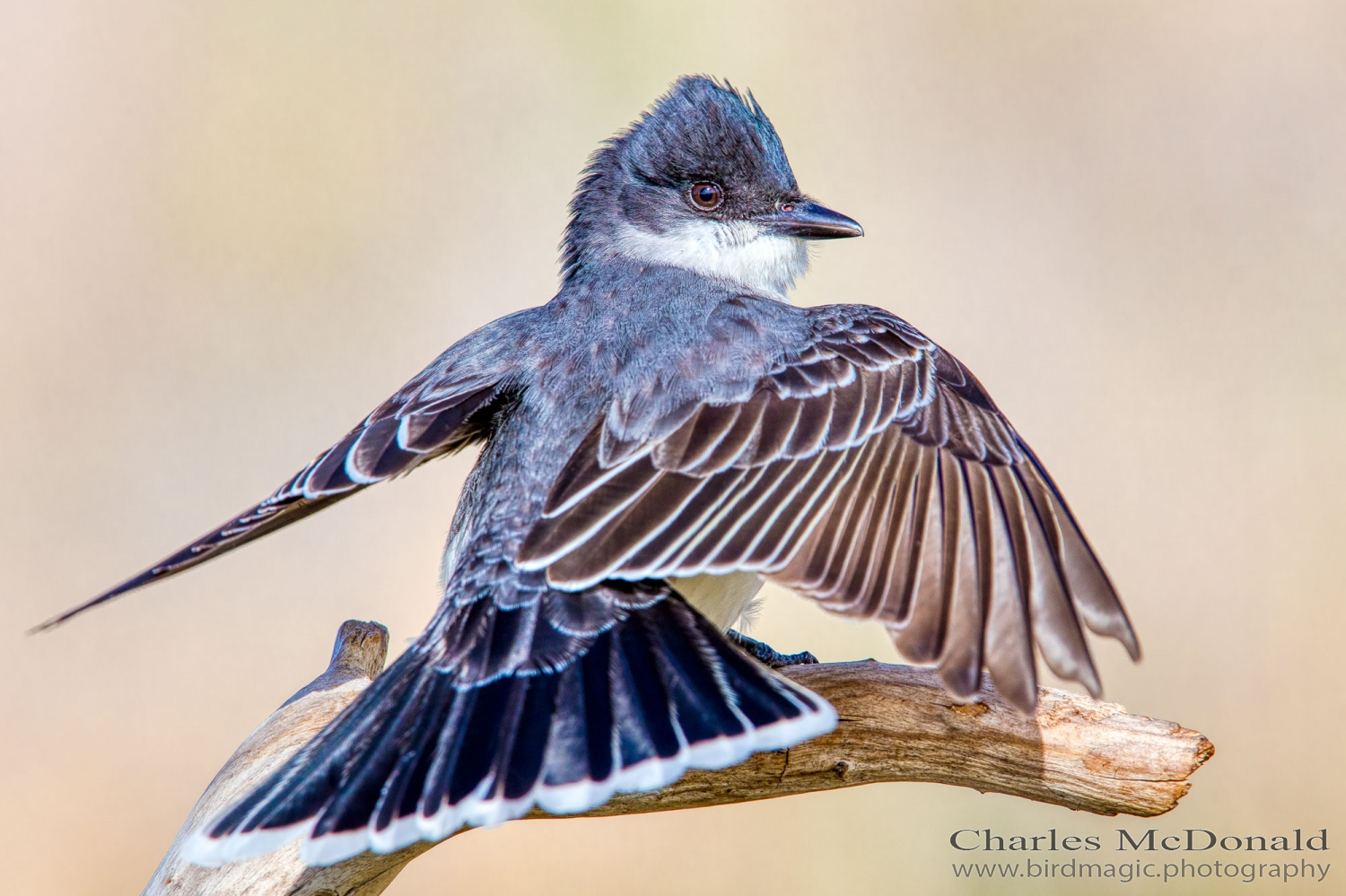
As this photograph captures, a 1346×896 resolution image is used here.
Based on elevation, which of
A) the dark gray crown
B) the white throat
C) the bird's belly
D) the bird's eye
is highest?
the dark gray crown

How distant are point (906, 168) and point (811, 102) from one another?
72cm

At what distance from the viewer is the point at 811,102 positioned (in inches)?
298

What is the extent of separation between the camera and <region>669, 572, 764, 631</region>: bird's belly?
356 cm

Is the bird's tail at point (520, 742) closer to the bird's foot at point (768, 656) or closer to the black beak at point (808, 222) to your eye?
the bird's foot at point (768, 656)

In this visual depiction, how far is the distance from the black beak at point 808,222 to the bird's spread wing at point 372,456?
1.42 meters

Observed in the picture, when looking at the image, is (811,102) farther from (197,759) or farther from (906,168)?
(197,759)

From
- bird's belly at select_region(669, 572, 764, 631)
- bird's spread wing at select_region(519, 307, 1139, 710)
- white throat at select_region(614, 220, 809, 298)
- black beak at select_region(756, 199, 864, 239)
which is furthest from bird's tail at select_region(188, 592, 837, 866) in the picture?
black beak at select_region(756, 199, 864, 239)

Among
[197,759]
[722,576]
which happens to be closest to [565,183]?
[197,759]

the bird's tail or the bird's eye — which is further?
the bird's eye

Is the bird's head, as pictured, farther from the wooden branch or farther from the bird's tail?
the bird's tail

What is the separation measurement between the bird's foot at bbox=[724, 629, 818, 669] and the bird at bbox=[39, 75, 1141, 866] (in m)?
0.02

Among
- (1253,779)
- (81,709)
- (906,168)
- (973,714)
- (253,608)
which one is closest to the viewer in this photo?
(973,714)

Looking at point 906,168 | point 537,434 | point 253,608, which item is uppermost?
point 906,168

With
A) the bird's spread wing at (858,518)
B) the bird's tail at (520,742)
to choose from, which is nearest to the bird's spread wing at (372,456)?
the bird's spread wing at (858,518)
